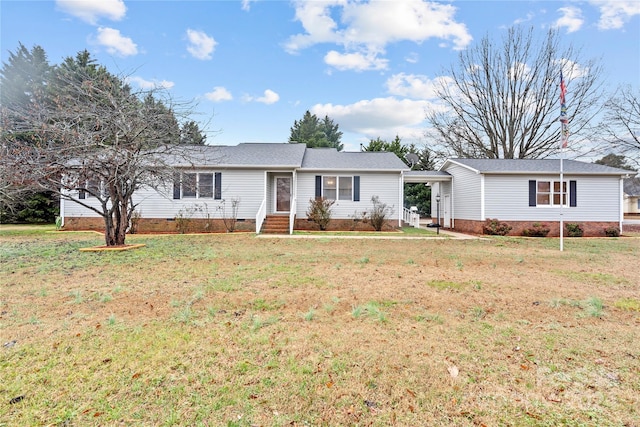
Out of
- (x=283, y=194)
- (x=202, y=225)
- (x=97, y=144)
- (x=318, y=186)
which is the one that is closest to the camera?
(x=97, y=144)

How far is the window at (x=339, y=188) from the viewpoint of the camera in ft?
53.6

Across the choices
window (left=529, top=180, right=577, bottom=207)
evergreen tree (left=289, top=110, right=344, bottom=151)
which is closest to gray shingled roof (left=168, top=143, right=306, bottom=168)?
window (left=529, top=180, right=577, bottom=207)

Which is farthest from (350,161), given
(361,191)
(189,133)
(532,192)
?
(532,192)

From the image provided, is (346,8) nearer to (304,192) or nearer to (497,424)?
(304,192)

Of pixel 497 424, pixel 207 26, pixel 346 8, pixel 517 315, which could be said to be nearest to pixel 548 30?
pixel 346 8

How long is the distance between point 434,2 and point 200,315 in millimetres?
15383

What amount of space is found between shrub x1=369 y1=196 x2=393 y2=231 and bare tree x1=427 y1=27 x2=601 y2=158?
15.9m

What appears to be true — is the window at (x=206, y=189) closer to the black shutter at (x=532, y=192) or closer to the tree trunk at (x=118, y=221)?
the tree trunk at (x=118, y=221)

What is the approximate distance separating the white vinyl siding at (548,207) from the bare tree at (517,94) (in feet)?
35.5

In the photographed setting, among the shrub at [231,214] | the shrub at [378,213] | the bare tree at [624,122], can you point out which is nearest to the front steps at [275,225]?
the shrub at [231,214]

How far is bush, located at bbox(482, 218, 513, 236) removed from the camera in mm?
15625

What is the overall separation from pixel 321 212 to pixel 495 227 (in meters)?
8.35

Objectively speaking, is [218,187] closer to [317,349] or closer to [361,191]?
[361,191]

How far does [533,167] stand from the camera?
650 inches
